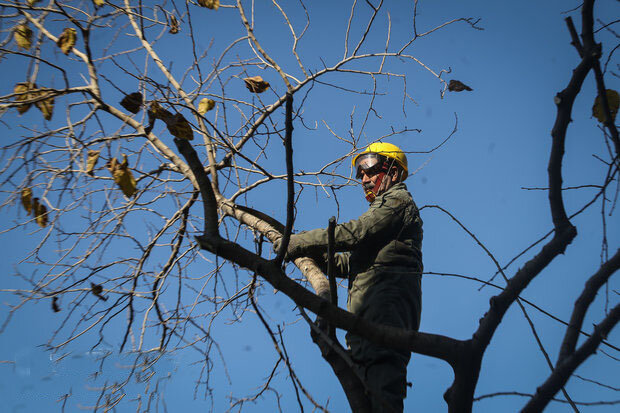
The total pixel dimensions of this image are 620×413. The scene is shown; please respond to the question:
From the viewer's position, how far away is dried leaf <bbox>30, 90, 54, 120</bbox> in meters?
2.87

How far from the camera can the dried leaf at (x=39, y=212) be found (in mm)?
3218

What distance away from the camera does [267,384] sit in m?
2.95

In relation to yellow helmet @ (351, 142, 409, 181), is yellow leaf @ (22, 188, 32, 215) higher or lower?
lower

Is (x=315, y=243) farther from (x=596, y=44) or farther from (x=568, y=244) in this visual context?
(x=596, y=44)

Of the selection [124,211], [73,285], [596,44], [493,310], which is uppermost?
[124,211]

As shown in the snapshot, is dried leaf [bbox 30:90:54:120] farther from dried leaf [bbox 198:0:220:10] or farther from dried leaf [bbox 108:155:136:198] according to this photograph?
dried leaf [bbox 198:0:220:10]

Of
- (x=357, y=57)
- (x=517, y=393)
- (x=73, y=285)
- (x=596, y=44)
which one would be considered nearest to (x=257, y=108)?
(x=357, y=57)

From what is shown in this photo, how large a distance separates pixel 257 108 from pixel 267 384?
5.94 ft

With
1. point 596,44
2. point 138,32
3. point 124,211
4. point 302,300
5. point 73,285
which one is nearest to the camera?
point 596,44

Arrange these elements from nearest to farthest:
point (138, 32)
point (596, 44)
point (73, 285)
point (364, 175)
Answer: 1. point (596, 44)
2. point (73, 285)
3. point (138, 32)
4. point (364, 175)

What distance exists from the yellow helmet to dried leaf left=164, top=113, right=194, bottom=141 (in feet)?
6.11

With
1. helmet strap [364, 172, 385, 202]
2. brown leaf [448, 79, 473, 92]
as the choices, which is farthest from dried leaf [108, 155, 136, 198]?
brown leaf [448, 79, 473, 92]

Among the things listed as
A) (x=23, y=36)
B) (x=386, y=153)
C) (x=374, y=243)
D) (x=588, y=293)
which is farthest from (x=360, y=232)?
(x=23, y=36)

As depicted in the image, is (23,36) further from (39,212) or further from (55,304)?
(55,304)
